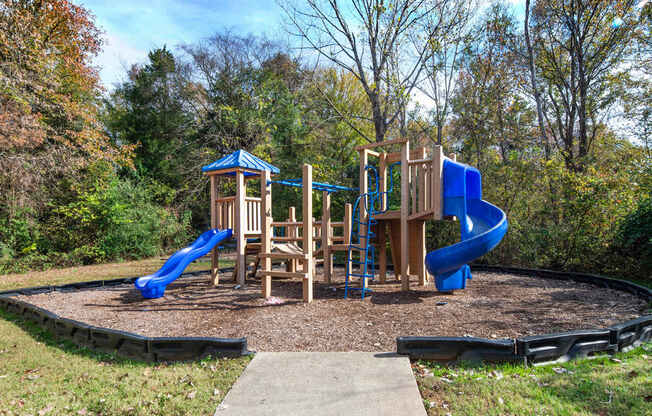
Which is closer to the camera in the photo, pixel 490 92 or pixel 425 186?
pixel 425 186

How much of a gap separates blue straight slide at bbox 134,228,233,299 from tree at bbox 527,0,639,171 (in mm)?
9264

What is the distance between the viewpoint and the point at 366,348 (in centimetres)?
377

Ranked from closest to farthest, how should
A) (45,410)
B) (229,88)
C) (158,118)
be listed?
1. (45,410)
2. (158,118)
3. (229,88)

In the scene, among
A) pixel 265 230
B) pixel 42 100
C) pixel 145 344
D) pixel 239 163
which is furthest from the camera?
pixel 42 100

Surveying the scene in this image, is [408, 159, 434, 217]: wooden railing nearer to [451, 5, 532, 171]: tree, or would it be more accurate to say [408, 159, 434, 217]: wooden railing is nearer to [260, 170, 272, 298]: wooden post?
[260, 170, 272, 298]: wooden post

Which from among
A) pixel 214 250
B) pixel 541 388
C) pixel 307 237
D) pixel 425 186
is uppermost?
pixel 425 186

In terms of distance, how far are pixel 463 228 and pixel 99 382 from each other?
205 inches

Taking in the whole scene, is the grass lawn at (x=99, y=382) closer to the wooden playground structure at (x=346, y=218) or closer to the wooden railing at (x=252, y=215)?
the wooden playground structure at (x=346, y=218)

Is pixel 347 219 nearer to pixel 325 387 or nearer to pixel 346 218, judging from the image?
pixel 346 218

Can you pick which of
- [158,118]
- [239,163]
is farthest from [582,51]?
[158,118]

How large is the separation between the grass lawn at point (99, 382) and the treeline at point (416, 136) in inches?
325

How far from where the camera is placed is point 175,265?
23.0 ft

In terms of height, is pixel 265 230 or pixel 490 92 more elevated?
pixel 490 92

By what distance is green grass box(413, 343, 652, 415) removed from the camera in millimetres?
2510
